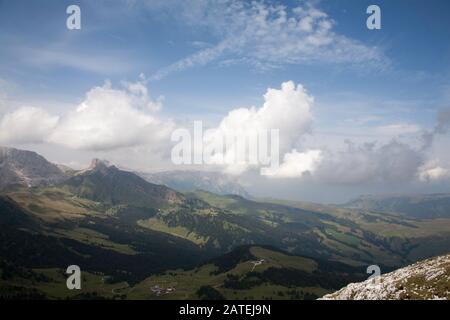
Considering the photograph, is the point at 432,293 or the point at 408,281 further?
the point at 408,281

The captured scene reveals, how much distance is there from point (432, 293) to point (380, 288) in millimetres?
16917

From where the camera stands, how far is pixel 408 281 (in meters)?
95.1
